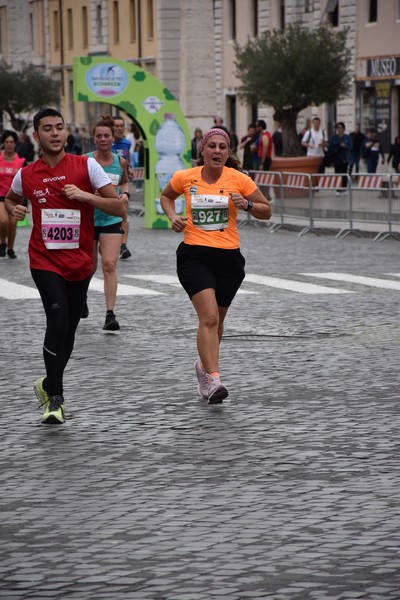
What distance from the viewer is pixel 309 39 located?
43.6m

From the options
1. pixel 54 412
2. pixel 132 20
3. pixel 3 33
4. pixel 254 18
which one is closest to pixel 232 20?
pixel 254 18

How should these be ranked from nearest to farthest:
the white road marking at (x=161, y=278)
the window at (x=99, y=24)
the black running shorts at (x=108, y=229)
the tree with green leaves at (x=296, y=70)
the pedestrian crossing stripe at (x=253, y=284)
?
the black running shorts at (x=108, y=229) < the pedestrian crossing stripe at (x=253, y=284) < the white road marking at (x=161, y=278) < the tree with green leaves at (x=296, y=70) < the window at (x=99, y=24)

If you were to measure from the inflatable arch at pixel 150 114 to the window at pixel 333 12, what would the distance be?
21609mm

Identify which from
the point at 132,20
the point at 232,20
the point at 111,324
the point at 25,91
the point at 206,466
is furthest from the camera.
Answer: the point at 25,91

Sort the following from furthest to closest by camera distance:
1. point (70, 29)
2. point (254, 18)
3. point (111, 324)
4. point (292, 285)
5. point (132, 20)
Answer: point (70, 29) < point (132, 20) < point (254, 18) < point (292, 285) < point (111, 324)

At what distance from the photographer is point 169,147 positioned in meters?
28.7

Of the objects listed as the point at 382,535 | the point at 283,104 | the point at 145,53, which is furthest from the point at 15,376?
the point at 145,53

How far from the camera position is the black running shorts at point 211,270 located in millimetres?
9281

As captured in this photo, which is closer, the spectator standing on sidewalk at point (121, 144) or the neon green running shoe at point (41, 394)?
the neon green running shoe at point (41, 394)

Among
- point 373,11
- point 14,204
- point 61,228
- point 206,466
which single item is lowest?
point 206,466

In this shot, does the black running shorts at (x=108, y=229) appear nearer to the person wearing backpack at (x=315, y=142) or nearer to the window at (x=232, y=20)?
the person wearing backpack at (x=315, y=142)

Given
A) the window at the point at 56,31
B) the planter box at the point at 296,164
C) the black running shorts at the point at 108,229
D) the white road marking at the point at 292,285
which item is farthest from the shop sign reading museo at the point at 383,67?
the window at the point at 56,31

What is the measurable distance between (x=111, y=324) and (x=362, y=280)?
5.37m

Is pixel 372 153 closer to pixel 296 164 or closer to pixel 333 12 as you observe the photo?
pixel 296 164
